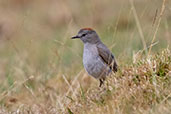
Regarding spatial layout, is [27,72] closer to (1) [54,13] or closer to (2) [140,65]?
(2) [140,65]

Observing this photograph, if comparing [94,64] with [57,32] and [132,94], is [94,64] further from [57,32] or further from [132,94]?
[57,32]

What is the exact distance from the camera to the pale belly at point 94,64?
709cm

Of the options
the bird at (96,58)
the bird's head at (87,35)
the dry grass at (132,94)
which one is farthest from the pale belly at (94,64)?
the dry grass at (132,94)

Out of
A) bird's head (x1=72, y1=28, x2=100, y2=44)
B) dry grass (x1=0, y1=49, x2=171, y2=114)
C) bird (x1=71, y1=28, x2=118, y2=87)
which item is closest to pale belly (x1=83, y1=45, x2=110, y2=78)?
bird (x1=71, y1=28, x2=118, y2=87)

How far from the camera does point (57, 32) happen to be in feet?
55.8

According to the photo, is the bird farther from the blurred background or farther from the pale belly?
the blurred background

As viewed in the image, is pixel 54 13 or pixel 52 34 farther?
pixel 54 13

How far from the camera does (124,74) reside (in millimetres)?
6047

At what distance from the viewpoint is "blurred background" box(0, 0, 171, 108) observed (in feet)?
30.4

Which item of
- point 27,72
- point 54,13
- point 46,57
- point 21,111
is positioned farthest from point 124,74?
point 54,13

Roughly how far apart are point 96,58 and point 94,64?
15 centimetres

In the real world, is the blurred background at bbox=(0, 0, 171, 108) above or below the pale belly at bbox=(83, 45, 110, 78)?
below

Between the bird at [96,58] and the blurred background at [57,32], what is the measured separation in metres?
0.23

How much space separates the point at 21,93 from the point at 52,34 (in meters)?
8.24
